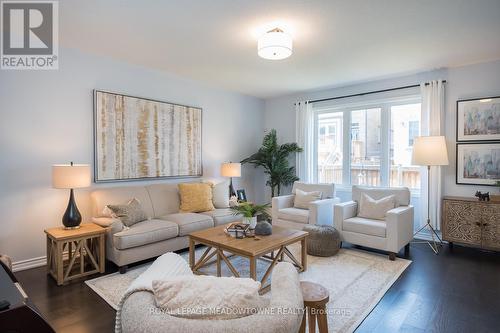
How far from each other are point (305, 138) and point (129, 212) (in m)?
3.58

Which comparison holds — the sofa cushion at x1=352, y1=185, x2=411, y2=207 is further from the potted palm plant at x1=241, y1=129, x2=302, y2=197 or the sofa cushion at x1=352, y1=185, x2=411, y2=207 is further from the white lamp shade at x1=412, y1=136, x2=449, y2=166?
the potted palm plant at x1=241, y1=129, x2=302, y2=197

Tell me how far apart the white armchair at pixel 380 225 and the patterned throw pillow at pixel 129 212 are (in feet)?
8.67

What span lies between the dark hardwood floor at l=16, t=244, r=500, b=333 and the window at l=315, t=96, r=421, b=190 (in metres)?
1.83

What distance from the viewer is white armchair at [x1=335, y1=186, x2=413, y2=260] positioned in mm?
3490

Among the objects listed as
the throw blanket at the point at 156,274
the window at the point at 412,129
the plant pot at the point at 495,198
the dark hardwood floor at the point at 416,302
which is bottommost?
the dark hardwood floor at the point at 416,302

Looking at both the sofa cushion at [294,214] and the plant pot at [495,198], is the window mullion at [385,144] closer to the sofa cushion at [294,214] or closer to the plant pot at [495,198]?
the plant pot at [495,198]

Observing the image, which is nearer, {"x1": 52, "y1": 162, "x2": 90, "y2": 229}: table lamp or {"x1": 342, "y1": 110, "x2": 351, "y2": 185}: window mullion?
{"x1": 52, "y1": 162, "x2": 90, "y2": 229}: table lamp

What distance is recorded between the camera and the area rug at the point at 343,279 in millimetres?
2334

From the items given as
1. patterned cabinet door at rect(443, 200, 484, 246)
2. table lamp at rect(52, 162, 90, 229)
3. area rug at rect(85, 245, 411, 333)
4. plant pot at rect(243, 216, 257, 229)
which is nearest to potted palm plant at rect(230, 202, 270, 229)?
plant pot at rect(243, 216, 257, 229)

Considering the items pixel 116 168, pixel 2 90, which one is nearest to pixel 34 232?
pixel 116 168

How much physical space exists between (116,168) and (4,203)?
4.05 feet

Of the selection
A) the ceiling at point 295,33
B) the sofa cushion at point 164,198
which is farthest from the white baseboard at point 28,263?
the ceiling at point 295,33

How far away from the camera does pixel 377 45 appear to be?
3.36 meters

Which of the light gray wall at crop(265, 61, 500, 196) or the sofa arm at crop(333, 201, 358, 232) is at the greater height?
the light gray wall at crop(265, 61, 500, 196)
